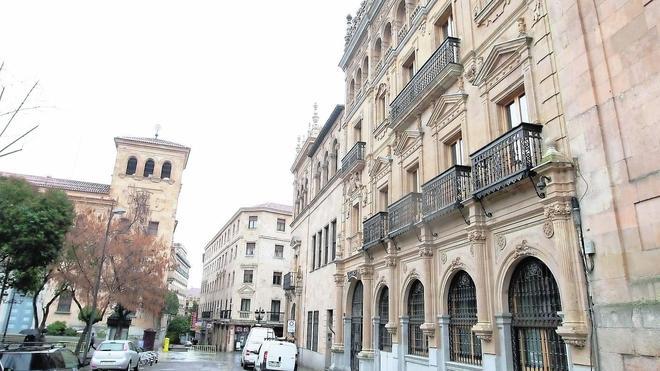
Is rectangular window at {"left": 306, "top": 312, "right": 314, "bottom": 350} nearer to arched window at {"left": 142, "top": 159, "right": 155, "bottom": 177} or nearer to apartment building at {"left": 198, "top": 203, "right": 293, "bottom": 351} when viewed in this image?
apartment building at {"left": 198, "top": 203, "right": 293, "bottom": 351}

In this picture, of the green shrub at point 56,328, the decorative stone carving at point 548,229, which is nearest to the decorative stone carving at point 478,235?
the decorative stone carving at point 548,229

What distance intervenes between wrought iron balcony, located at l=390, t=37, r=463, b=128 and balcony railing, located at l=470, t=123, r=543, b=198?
317cm

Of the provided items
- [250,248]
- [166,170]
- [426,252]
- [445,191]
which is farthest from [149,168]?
[445,191]

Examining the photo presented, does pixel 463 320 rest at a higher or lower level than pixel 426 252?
lower

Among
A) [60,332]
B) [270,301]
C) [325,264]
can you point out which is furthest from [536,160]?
[270,301]

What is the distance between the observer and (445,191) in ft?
39.4

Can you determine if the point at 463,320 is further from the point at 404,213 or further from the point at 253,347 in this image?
the point at 253,347

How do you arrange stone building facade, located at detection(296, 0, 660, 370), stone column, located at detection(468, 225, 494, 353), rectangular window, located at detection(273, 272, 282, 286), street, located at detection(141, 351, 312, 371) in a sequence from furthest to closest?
1. rectangular window, located at detection(273, 272, 282, 286)
2. street, located at detection(141, 351, 312, 371)
3. stone column, located at detection(468, 225, 494, 353)
4. stone building facade, located at detection(296, 0, 660, 370)

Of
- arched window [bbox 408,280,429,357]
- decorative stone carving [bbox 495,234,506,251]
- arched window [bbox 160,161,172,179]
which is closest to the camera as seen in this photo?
decorative stone carving [bbox 495,234,506,251]

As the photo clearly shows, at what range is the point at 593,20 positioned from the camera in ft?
26.3

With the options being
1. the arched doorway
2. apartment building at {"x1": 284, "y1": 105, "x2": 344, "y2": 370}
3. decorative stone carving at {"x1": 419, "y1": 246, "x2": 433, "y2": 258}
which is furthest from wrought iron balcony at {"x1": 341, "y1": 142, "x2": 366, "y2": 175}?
decorative stone carving at {"x1": 419, "y1": 246, "x2": 433, "y2": 258}

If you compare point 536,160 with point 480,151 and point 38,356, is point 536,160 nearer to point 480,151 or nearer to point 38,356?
point 480,151

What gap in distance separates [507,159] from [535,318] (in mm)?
3241

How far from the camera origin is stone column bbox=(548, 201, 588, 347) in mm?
7480
